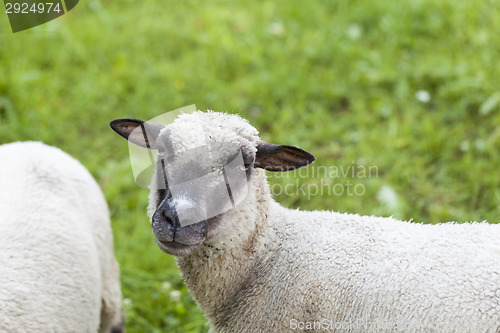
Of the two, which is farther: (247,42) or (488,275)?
(247,42)

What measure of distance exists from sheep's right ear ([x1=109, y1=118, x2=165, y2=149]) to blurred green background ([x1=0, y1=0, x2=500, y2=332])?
4.98 ft

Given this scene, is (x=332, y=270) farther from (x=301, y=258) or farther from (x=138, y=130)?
(x=138, y=130)

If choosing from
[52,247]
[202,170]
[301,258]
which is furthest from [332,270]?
[52,247]

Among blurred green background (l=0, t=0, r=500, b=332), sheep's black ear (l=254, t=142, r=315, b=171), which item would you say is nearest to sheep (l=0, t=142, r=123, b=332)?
blurred green background (l=0, t=0, r=500, b=332)

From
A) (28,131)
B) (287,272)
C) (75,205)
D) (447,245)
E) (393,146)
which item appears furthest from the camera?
(28,131)

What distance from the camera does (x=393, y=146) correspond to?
4652mm

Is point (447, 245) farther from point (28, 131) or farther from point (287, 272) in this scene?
point (28, 131)

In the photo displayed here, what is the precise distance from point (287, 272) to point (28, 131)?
3.54 meters

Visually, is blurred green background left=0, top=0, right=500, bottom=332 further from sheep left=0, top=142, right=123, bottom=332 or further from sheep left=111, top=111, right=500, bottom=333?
sheep left=111, top=111, right=500, bottom=333

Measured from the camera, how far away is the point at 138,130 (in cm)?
265

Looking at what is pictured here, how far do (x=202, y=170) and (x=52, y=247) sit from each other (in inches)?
43.8

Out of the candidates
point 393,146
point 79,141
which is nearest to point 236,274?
point 393,146

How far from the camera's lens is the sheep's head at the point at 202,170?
2193mm

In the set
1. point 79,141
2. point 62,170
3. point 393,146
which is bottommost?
point 393,146
